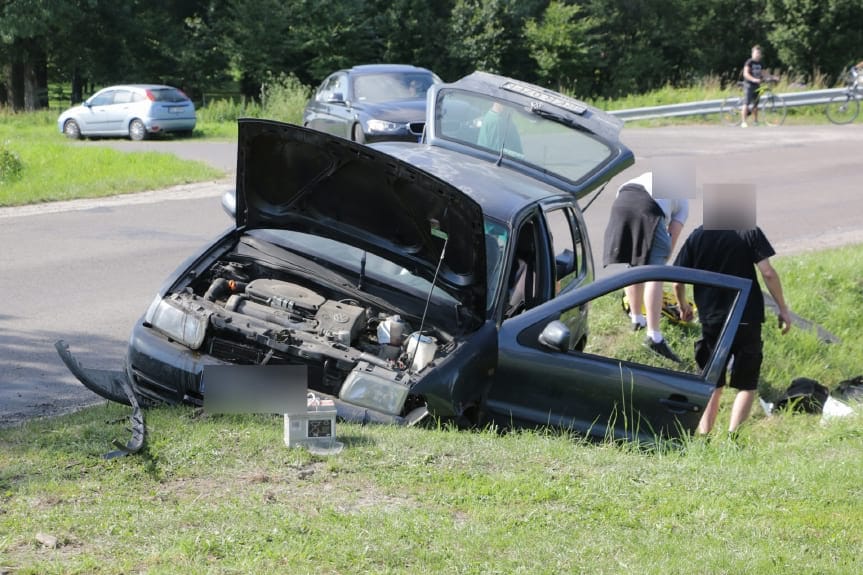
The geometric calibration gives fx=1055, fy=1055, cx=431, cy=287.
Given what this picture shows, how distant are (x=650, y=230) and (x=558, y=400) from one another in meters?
2.72

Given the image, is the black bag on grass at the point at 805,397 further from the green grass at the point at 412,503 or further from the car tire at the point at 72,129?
the car tire at the point at 72,129

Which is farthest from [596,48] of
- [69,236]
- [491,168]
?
[491,168]

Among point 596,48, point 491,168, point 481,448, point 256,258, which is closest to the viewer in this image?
point 481,448

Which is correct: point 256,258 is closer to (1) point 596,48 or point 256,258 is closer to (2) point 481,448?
(2) point 481,448

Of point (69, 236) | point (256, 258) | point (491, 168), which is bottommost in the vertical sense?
point (69, 236)

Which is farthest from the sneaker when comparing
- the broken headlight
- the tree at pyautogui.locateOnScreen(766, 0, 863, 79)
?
the tree at pyautogui.locateOnScreen(766, 0, 863, 79)

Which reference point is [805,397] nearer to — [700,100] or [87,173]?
[87,173]

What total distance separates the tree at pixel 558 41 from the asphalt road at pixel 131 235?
793 inches

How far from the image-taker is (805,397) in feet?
28.3

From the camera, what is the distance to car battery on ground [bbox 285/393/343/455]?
541 cm

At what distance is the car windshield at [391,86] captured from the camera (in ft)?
64.6

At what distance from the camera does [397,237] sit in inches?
260

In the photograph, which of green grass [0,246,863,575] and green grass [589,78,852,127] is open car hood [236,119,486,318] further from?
green grass [589,78,852,127]

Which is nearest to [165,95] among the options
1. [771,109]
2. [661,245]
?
[771,109]
